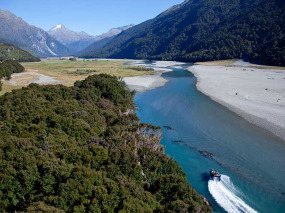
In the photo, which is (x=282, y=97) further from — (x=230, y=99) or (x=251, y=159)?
(x=251, y=159)

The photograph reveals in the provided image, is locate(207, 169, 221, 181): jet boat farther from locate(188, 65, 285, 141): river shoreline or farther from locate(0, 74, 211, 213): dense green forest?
locate(188, 65, 285, 141): river shoreline

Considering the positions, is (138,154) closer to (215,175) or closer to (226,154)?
(215,175)

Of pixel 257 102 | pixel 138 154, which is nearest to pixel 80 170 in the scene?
pixel 138 154

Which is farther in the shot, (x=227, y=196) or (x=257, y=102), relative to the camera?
(x=257, y=102)

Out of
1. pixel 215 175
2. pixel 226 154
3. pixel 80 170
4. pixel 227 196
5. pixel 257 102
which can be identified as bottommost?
pixel 227 196

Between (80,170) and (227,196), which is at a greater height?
(80,170)

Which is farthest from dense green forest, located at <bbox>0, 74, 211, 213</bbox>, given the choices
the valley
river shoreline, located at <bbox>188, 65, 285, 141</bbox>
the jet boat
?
river shoreline, located at <bbox>188, 65, 285, 141</bbox>
